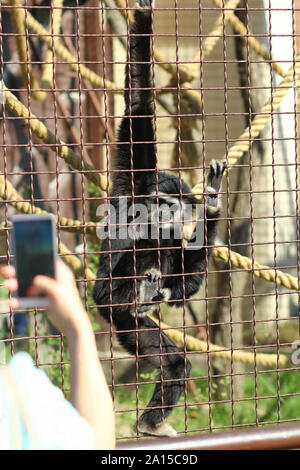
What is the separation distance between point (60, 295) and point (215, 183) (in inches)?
79.1

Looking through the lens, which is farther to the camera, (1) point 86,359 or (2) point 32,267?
(1) point 86,359

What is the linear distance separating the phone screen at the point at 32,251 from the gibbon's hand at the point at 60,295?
0.01 metres

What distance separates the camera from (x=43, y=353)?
17.0ft

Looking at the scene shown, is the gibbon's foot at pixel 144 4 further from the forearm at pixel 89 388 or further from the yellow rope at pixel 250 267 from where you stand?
the forearm at pixel 89 388

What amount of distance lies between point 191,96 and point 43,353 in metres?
2.47

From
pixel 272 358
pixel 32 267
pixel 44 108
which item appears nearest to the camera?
pixel 32 267

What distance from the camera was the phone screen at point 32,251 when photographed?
1082mm

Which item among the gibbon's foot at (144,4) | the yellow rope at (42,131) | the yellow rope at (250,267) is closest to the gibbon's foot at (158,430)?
the yellow rope at (250,267)

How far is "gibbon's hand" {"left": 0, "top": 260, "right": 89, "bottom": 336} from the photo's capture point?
3.61 feet

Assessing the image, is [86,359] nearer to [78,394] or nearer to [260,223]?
[78,394]

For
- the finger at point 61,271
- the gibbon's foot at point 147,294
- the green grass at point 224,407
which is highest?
the gibbon's foot at point 147,294

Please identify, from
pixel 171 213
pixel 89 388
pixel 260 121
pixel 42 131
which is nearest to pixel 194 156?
pixel 171 213

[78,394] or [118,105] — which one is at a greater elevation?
[118,105]
